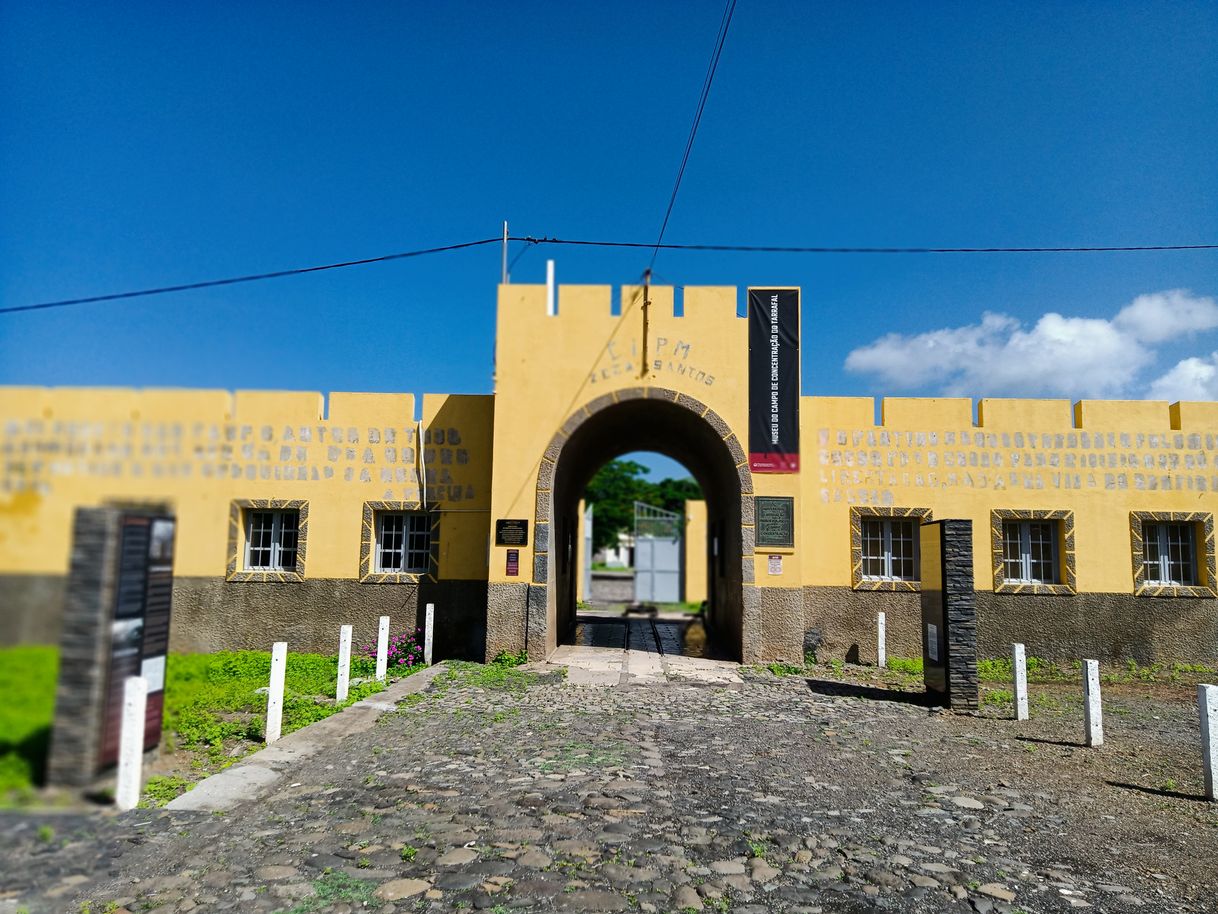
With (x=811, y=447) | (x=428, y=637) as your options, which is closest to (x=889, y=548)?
(x=811, y=447)

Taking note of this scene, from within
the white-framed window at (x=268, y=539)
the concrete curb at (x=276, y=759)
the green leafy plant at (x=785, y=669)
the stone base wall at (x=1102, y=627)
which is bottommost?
the green leafy plant at (x=785, y=669)

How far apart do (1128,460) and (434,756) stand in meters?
14.1

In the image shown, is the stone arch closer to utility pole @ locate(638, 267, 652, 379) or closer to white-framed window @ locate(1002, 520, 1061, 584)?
utility pole @ locate(638, 267, 652, 379)

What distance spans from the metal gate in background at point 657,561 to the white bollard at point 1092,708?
20356 mm

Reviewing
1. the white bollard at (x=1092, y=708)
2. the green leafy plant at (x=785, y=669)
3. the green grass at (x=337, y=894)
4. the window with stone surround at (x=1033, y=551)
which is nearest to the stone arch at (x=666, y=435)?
the green leafy plant at (x=785, y=669)

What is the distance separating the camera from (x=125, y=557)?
102cm

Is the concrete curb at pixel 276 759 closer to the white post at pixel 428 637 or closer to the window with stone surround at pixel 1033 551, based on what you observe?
the white post at pixel 428 637

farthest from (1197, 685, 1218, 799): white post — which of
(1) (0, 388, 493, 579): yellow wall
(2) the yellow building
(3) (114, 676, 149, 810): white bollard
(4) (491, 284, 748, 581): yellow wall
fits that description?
(3) (114, 676, 149, 810): white bollard

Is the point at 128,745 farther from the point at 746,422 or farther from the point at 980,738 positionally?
the point at 746,422

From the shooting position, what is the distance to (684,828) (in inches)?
215

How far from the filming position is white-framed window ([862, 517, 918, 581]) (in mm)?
14680

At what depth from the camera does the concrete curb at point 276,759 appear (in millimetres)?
5711

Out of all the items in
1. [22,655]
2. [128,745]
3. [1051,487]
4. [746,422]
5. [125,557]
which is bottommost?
[128,745]

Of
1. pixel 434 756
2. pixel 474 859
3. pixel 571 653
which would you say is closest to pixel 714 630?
pixel 571 653
